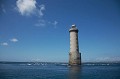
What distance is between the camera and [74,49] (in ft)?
159

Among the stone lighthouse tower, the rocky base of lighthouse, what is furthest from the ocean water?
the stone lighthouse tower

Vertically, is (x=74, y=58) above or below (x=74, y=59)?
above

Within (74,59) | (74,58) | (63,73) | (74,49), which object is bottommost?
(63,73)

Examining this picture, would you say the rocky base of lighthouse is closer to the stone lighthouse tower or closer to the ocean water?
the stone lighthouse tower

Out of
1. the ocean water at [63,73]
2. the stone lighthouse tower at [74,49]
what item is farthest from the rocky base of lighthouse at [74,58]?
the ocean water at [63,73]

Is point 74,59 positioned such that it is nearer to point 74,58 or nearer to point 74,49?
point 74,58

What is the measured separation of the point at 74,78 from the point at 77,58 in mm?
25643

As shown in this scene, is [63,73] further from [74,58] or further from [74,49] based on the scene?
[74,49]

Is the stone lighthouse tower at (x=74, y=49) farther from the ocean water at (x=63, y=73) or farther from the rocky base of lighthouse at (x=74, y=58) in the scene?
the ocean water at (x=63, y=73)

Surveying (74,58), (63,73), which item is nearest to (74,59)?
(74,58)

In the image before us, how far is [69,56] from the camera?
162 feet

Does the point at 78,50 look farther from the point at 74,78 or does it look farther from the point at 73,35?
the point at 74,78

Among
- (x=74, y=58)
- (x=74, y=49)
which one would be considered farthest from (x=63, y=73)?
(x=74, y=49)

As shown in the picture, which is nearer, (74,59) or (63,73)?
(63,73)
